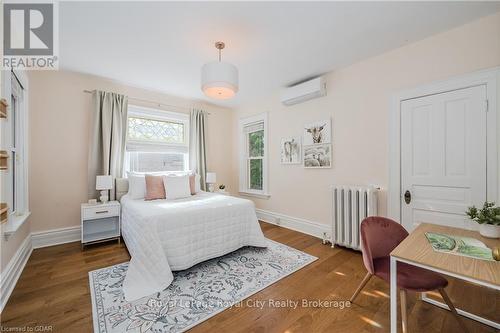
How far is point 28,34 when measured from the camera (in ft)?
7.14

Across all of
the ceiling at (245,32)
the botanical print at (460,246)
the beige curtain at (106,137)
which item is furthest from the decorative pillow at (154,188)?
the botanical print at (460,246)

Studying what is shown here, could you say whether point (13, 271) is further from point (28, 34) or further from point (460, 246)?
point (460, 246)

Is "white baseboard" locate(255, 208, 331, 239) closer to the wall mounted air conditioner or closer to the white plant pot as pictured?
the white plant pot

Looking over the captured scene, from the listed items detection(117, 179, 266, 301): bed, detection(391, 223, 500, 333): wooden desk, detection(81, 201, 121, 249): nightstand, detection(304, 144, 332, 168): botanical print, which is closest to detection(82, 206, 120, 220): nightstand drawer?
detection(81, 201, 121, 249): nightstand

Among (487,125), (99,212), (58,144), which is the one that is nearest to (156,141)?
(58,144)

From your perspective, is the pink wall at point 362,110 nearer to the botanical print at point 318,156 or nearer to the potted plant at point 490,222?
the botanical print at point 318,156

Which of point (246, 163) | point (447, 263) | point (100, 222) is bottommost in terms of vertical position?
point (100, 222)

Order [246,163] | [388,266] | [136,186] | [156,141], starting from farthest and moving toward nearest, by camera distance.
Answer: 1. [246,163]
2. [156,141]
3. [136,186]
4. [388,266]

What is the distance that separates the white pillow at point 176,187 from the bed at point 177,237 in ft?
1.88

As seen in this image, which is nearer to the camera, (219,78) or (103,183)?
(219,78)

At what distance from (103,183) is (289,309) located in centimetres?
290

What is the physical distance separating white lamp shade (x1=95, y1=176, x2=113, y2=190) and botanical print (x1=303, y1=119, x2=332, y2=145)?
9.98ft

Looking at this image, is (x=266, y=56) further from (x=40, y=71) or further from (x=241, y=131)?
(x=40, y=71)

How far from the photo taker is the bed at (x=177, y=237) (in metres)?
1.97
